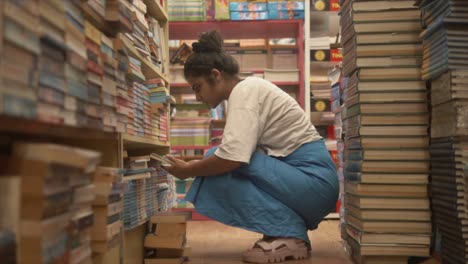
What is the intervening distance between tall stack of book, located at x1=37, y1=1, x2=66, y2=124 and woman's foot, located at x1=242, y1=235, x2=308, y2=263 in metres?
1.29

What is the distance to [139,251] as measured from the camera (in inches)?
73.4

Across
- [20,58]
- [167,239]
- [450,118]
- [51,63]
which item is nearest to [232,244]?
[167,239]

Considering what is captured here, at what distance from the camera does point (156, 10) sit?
260 cm

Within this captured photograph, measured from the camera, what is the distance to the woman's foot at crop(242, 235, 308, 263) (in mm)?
1925

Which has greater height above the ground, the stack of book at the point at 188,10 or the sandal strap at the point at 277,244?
the stack of book at the point at 188,10

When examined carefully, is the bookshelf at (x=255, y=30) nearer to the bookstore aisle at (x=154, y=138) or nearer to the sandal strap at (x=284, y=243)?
the bookstore aisle at (x=154, y=138)

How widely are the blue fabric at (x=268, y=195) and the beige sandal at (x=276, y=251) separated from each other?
3 cm

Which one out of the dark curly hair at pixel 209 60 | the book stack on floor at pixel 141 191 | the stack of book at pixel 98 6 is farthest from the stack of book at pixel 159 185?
the stack of book at pixel 98 6

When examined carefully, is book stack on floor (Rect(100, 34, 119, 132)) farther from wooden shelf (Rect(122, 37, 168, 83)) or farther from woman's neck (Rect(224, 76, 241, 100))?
woman's neck (Rect(224, 76, 241, 100))

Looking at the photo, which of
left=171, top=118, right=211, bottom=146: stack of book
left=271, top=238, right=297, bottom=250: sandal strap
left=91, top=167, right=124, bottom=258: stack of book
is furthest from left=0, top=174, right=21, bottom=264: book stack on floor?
left=171, top=118, right=211, bottom=146: stack of book

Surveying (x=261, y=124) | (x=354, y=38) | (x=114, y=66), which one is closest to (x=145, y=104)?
(x=261, y=124)

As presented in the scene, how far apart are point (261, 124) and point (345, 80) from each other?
488 mm

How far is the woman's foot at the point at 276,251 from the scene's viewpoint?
192cm

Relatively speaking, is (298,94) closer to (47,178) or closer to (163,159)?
(163,159)
